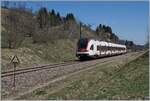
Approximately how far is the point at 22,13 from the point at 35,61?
22.6 m

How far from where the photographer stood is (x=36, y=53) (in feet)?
155

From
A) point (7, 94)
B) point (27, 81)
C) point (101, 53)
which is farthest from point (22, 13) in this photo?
point (7, 94)

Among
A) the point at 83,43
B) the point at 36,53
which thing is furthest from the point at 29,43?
the point at 83,43

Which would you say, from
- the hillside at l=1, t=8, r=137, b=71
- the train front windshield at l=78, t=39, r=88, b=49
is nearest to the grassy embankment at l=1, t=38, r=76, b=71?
the hillside at l=1, t=8, r=137, b=71

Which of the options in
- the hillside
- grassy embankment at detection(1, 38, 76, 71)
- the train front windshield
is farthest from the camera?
the train front windshield

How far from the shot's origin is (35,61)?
41.8m

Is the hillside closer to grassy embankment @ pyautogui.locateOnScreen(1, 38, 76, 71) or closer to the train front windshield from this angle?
grassy embankment @ pyautogui.locateOnScreen(1, 38, 76, 71)

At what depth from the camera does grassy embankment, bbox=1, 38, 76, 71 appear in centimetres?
3759

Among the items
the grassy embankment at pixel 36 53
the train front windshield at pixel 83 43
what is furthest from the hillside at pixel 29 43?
the train front windshield at pixel 83 43

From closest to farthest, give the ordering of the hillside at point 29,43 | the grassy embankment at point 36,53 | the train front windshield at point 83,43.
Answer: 1. the grassy embankment at point 36,53
2. the hillside at point 29,43
3. the train front windshield at point 83,43

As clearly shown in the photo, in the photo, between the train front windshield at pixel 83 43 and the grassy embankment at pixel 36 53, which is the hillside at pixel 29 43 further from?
the train front windshield at pixel 83 43

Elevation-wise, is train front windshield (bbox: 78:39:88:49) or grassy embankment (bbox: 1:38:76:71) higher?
train front windshield (bbox: 78:39:88:49)

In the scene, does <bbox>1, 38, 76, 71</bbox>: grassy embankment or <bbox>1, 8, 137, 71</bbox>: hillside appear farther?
<bbox>1, 8, 137, 71</bbox>: hillside

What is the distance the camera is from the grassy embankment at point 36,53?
3759 cm
